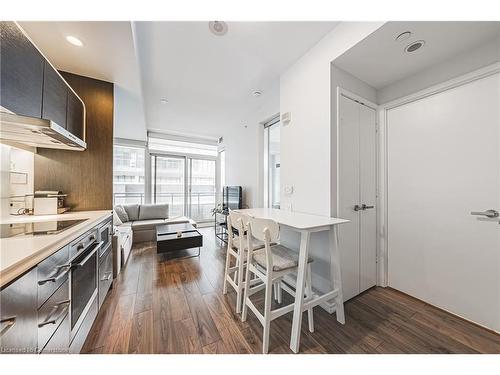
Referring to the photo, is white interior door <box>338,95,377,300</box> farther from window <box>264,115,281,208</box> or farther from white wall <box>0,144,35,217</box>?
white wall <box>0,144,35,217</box>

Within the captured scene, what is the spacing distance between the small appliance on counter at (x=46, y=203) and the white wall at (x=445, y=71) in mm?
3700

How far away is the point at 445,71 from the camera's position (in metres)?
→ 1.68

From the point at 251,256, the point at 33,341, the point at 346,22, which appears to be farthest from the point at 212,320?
the point at 346,22

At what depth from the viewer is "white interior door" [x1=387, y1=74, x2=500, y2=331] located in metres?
1.47

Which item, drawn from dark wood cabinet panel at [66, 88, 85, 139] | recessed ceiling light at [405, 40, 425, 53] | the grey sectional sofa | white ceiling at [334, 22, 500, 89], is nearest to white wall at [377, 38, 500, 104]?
white ceiling at [334, 22, 500, 89]

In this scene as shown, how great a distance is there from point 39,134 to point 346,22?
8.99 feet

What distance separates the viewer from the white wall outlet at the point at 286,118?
2.22m

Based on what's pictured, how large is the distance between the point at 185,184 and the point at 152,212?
1408 mm

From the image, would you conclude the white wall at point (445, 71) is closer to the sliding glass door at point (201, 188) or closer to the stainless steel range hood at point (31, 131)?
the stainless steel range hood at point (31, 131)

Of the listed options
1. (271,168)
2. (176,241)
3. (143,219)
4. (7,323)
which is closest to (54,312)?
(7,323)

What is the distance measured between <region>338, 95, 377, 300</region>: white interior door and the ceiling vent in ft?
4.39

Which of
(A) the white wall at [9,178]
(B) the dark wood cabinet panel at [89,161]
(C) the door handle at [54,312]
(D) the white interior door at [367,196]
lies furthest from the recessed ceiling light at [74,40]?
(D) the white interior door at [367,196]

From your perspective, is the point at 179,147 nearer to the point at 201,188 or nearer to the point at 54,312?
the point at 201,188

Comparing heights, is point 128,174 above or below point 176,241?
above
